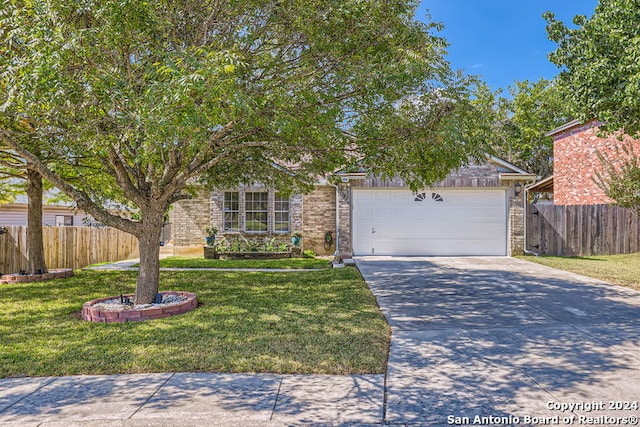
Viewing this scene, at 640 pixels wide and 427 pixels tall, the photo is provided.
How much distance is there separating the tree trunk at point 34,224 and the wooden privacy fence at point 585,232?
15.8 metres

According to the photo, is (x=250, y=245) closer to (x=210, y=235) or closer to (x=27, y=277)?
(x=210, y=235)

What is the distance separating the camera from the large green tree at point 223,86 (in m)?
4.95

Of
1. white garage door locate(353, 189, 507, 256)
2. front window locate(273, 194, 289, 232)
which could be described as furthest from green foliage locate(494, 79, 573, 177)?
front window locate(273, 194, 289, 232)

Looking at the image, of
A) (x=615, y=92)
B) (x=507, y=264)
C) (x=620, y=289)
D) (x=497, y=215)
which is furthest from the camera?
(x=497, y=215)

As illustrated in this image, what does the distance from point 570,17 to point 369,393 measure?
366 inches

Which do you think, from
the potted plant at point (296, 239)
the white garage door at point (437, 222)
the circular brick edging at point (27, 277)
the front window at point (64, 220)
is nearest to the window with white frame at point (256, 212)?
the potted plant at point (296, 239)

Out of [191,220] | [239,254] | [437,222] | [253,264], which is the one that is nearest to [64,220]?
[191,220]

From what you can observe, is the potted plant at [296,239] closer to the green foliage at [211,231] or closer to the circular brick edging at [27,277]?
the green foliage at [211,231]

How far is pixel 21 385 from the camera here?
14.4 feet

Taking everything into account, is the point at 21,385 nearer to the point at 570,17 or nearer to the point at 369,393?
the point at 369,393

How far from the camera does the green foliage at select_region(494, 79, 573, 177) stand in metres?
31.4

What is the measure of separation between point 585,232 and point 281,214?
11332 mm

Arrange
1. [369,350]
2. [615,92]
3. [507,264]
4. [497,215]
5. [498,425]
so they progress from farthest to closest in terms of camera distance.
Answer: [497,215], [507,264], [615,92], [369,350], [498,425]

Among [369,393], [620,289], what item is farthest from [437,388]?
[620,289]
